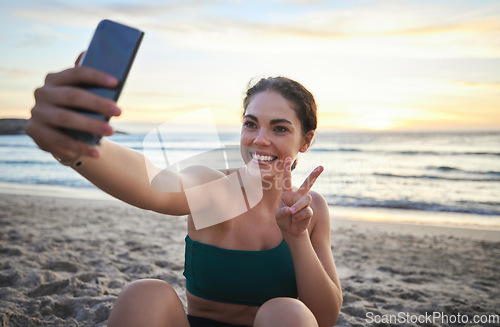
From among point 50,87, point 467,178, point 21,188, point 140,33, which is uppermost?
point 140,33

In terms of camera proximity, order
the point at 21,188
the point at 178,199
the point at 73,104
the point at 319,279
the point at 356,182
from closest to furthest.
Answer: the point at 73,104
the point at 178,199
the point at 319,279
the point at 21,188
the point at 356,182

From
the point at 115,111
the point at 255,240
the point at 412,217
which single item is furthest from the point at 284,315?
the point at 412,217

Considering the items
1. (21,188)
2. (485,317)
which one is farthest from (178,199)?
(21,188)

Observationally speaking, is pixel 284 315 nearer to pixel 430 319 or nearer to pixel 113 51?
pixel 113 51

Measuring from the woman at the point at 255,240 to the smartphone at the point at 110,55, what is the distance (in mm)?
76

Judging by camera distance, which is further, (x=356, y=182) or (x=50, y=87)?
(x=356, y=182)

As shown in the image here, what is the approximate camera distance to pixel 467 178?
13984 mm

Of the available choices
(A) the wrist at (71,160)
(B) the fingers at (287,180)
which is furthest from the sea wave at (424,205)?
(A) the wrist at (71,160)

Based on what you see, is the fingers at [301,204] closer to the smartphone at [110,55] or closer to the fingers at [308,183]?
the fingers at [308,183]

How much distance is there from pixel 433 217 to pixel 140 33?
8.70 m

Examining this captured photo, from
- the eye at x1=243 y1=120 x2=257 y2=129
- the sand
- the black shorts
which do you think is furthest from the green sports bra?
the sand

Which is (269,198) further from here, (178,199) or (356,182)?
(356,182)

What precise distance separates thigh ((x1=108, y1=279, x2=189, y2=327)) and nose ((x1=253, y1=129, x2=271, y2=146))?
0.93 m

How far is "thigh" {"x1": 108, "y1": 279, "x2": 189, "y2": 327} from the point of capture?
170 centimetres
